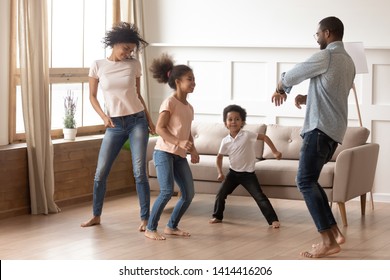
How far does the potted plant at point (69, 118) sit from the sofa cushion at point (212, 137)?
3.61 ft

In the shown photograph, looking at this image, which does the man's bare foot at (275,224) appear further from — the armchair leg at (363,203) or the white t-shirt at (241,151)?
the armchair leg at (363,203)

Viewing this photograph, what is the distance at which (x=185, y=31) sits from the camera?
29.2ft

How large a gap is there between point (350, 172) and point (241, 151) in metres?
0.86

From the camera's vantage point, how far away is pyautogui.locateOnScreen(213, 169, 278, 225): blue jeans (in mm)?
6730

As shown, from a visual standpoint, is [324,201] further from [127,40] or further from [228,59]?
[228,59]

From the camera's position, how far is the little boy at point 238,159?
Answer: 686 cm

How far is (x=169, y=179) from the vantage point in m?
5.96

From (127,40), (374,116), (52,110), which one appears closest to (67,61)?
(52,110)

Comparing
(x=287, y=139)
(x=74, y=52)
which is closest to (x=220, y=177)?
(x=287, y=139)

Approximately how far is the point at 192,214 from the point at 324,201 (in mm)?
1750

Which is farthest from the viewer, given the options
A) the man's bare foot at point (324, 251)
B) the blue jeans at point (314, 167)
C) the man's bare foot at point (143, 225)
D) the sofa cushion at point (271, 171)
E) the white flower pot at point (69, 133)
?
the white flower pot at point (69, 133)

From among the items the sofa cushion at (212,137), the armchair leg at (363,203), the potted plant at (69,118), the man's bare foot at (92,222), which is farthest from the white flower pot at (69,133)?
the armchair leg at (363,203)

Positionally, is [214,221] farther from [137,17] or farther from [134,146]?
[137,17]

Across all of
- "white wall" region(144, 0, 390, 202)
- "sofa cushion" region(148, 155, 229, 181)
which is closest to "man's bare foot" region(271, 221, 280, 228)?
"sofa cushion" region(148, 155, 229, 181)
